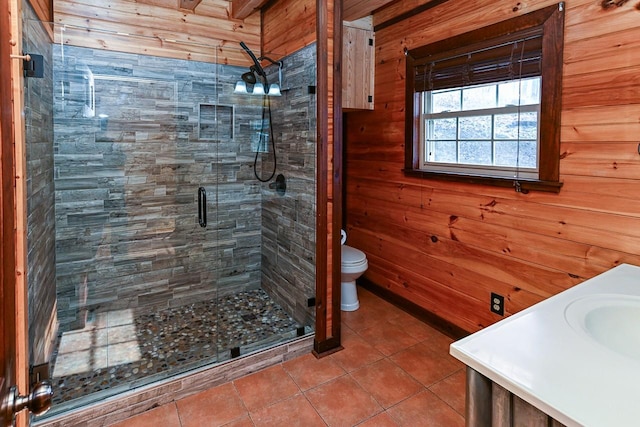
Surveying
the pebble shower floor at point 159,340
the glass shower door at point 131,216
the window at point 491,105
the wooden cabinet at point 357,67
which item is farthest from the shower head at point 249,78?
the pebble shower floor at point 159,340

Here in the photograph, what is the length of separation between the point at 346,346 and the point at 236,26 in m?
2.74

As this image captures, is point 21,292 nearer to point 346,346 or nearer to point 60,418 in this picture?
point 60,418

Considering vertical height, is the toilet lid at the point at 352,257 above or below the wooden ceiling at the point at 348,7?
below

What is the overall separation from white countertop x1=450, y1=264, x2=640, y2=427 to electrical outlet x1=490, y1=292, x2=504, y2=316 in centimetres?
121

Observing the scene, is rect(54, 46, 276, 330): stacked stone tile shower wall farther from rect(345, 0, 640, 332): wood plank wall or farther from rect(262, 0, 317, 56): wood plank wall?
rect(345, 0, 640, 332): wood plank wall

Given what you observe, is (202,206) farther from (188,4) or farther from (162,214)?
(188,4)

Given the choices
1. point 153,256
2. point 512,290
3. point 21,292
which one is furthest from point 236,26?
point 512,290

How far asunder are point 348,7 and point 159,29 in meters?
1.50

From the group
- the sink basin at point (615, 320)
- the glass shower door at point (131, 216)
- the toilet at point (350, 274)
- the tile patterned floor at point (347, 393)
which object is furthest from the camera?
the toilet at point (350, 274)

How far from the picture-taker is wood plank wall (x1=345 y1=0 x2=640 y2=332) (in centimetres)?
180

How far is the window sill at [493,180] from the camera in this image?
6.82ft

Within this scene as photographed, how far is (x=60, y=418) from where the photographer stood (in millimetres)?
1854

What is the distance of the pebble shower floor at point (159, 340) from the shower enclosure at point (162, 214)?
0.04 feet

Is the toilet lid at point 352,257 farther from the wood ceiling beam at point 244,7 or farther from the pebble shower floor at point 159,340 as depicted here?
the wood ceiling beam at point 244,7
